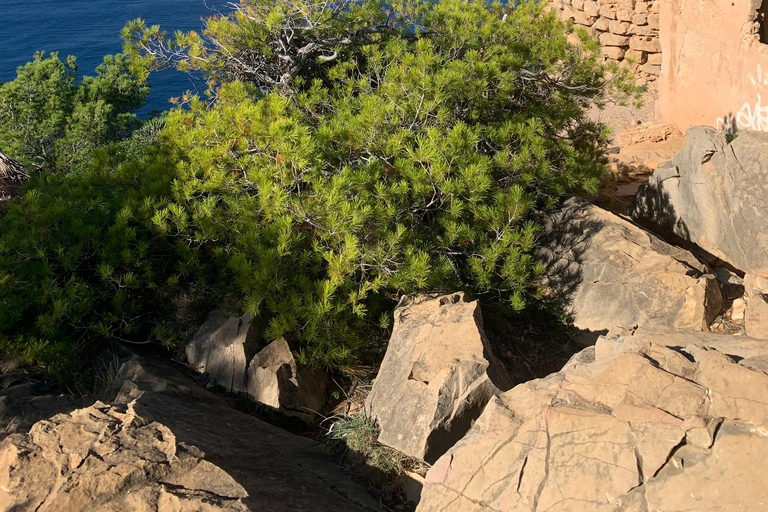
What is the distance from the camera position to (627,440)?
288 centimetres

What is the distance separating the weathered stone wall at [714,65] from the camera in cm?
798

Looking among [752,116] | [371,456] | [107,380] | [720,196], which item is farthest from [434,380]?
[752,116]

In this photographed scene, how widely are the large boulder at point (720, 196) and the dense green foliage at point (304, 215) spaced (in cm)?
133

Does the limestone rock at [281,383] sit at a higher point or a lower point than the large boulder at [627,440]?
lower

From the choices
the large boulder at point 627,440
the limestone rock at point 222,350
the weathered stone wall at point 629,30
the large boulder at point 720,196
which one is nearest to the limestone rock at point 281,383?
the limestone rock at point 222,350

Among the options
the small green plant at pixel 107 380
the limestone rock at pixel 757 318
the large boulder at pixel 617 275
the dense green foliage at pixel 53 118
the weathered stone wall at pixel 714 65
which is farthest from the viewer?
the dense green foliage at pixel 53 118

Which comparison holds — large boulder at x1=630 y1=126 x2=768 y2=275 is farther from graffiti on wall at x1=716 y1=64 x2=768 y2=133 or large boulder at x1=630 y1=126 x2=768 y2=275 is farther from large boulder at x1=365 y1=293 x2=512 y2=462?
large boulder at x1=365 y1=293 x2=512 y2=462

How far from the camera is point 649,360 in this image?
323 cm

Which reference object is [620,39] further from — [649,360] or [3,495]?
[3,495]

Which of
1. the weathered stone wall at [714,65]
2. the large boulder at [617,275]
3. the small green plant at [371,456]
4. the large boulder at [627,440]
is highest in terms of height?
the weathered stone wall at [714,65]

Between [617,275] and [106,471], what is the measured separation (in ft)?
14.6

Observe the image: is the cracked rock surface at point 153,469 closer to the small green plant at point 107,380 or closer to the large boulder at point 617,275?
the small green plant at point 107,380

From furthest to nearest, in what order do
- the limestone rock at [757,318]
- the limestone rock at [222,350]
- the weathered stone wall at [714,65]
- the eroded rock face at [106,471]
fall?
1. the weathered stone wall at [714,65]
2. the limestone rock at [222,350]
3. the limestone rock at [757,318]
4. the eroded rock face at [106,471]

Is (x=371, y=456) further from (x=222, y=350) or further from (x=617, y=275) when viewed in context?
(x=617, y=275)
